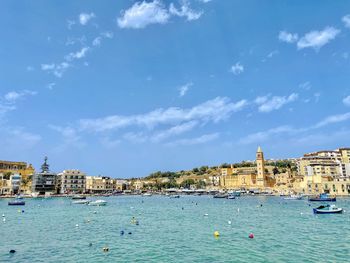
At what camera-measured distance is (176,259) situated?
2214 cm

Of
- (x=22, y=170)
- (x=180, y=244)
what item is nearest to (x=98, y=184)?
(x=22, y=170)

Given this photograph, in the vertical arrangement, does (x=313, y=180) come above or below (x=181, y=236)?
above

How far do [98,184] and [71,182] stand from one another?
76.1 ft

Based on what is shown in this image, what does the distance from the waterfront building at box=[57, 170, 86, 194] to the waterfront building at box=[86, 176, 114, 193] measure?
26.9ft

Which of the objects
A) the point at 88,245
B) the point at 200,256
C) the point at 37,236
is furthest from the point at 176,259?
the point at 37,236

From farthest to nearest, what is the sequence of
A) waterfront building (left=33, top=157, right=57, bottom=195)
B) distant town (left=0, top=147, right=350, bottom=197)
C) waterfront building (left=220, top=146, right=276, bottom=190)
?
waterfront building (left=220, top=146, right=276, bottom=190) → waterfront building (left=33, top=157, right=57, bottom=195) → distant town (left=0, top=147, right=350, bottom=197)

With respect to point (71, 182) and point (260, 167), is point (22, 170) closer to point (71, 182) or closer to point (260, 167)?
point (71, 182)

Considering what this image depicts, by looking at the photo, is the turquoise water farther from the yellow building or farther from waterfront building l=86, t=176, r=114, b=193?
waterfront building l=86, t=176, r=114, b=193

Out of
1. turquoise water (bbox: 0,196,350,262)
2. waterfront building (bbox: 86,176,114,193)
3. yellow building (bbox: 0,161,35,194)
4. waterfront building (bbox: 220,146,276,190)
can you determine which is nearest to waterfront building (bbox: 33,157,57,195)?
yellow building (bbox: 0,161,35,194)

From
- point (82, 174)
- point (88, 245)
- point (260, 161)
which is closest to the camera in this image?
point (88, 245)

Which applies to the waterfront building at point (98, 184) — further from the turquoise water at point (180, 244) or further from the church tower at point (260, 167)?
the turquoise water at point (180, 244)

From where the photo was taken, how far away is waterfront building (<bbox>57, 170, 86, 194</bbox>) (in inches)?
5827

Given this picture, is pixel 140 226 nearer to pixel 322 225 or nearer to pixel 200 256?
pixel 200 256

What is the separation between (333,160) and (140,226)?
459ft
